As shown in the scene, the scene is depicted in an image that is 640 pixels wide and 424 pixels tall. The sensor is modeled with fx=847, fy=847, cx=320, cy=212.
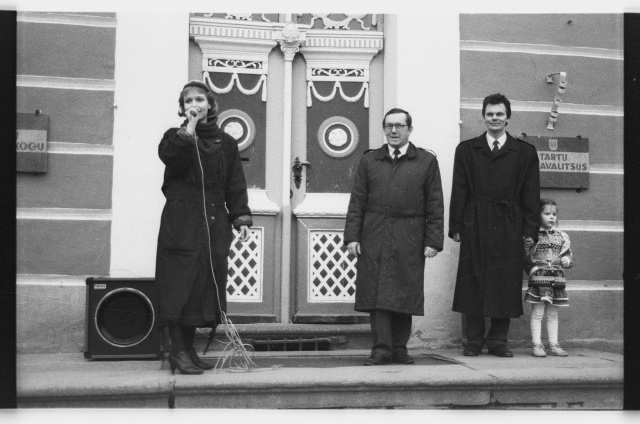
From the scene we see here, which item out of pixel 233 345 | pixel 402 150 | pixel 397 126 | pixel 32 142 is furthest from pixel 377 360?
pixel 32 142

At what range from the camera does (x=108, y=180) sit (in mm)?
6328

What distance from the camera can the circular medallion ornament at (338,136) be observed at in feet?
22.8

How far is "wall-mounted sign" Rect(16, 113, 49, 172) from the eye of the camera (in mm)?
6184

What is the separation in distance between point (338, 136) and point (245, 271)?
4.41 ft

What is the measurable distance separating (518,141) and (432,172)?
0.83 m

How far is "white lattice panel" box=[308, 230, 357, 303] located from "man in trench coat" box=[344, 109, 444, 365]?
912 mm

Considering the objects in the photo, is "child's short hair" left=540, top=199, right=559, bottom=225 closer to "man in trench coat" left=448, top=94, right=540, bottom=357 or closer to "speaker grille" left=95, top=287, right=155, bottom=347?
"man in trench coat" left=448, top=94, right=540, bottom=357

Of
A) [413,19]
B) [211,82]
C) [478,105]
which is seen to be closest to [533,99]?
[478,105]

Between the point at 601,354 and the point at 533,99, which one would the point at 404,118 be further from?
the point at 601,354

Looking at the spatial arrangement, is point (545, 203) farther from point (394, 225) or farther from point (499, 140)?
point (394, 225)

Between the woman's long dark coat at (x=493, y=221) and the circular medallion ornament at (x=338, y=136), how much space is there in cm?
101

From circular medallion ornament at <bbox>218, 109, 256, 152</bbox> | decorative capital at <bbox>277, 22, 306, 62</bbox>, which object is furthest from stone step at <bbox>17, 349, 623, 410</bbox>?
decorative capital at <bbox>277, 22, 306, 62</bbox>

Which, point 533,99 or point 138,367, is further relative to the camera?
point 533,99

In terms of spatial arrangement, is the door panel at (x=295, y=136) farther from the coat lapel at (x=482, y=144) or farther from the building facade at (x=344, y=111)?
the coat lapel at (x=482, y=144)
